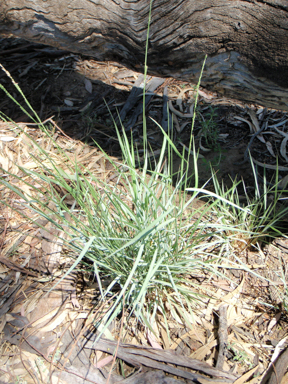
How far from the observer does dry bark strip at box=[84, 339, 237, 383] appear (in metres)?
1.36

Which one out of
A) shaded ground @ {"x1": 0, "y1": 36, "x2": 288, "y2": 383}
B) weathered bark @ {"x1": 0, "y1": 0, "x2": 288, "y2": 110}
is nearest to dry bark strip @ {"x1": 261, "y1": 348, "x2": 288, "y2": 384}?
shaded ground @ {"x1": 0, "y1": 36, "x2": 288, "y2": 383}

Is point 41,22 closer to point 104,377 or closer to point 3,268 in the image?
point 3,268

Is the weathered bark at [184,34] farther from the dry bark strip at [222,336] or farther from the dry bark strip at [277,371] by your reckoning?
the dry bark strip at [277,371]

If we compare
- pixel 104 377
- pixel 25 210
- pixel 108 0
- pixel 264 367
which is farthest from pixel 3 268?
pixel 108 0

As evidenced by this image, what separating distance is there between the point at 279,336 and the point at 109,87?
245 cm

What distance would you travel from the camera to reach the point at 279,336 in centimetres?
150

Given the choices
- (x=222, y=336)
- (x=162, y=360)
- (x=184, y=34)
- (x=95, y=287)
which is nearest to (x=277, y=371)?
(x=222, y=336)

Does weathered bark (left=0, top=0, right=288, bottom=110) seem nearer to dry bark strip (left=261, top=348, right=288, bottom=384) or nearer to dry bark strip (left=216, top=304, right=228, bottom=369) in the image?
dry bark strip (left=216, top=304, right=228, bottom=369)

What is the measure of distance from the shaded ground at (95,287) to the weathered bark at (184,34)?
518 millimetres

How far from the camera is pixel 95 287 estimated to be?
1645 millimetres

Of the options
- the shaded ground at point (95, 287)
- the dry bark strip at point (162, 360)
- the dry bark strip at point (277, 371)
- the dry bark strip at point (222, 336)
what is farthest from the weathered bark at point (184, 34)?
the dry bark strip at point (162, 360)

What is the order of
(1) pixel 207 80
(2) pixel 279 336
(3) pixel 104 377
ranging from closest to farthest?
(3) pixel 104 377 → (2) pixel 279 336 → (1) pixel 207 80

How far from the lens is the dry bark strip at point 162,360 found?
53.4 inches

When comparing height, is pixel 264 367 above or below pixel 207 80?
below
